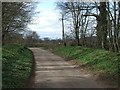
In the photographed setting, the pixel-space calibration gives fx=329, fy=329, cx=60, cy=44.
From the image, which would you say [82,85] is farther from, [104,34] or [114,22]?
[104,34]

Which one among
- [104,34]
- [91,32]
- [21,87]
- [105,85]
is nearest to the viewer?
[21,87]

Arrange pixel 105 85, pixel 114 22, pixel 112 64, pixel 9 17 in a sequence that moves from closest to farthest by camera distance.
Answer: pixel 105 85 → pixel 112 64 → pixel 9 17 → pixel 114 22

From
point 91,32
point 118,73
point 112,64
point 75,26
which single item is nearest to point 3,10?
point 112,64

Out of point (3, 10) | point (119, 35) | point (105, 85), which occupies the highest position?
point (3, 10)

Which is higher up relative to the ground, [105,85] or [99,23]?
[99,23]

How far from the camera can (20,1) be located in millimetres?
24219

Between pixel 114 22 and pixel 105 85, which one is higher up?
pixel 114 22

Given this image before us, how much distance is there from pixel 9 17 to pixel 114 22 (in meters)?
8.99

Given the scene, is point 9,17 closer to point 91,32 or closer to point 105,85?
point 105,85

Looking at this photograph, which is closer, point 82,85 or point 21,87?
point 21,87

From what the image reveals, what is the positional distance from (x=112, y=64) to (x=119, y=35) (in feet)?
29.4

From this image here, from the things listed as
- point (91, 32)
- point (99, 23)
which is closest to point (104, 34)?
point (99, 23)

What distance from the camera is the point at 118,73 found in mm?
17031

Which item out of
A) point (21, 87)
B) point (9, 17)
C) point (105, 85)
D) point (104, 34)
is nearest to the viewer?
point (21, 87)
